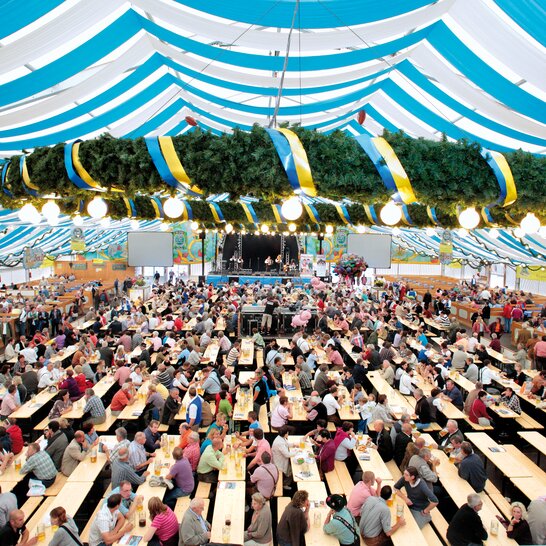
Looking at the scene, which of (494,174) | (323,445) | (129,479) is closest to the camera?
(494,174)

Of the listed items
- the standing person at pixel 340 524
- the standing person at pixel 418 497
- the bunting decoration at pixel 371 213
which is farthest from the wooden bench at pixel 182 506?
the bunting decoration at pixel 371 213

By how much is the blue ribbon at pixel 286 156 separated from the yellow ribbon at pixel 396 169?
673mm

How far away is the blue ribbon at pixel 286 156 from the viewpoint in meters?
3.29

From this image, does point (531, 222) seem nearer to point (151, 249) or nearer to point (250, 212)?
point (250, 212)

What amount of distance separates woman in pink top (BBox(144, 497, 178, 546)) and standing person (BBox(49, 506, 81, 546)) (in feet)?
1.92

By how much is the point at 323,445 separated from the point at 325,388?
7.42 ft

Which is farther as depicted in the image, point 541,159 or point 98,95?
point 98,95

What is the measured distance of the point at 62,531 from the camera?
376 centimetres

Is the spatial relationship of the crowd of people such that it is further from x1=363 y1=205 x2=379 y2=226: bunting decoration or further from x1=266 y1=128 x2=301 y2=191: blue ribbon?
x1=266 y1=128 x2=301 y2=191: blue ribbon

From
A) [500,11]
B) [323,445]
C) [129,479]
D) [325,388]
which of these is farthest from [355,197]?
[325,388]

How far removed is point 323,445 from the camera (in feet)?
18.1

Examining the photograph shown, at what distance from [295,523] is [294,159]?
3073 mm

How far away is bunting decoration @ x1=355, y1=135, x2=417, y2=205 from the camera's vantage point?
11.2ft

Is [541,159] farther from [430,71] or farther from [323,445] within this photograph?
[323,445]
